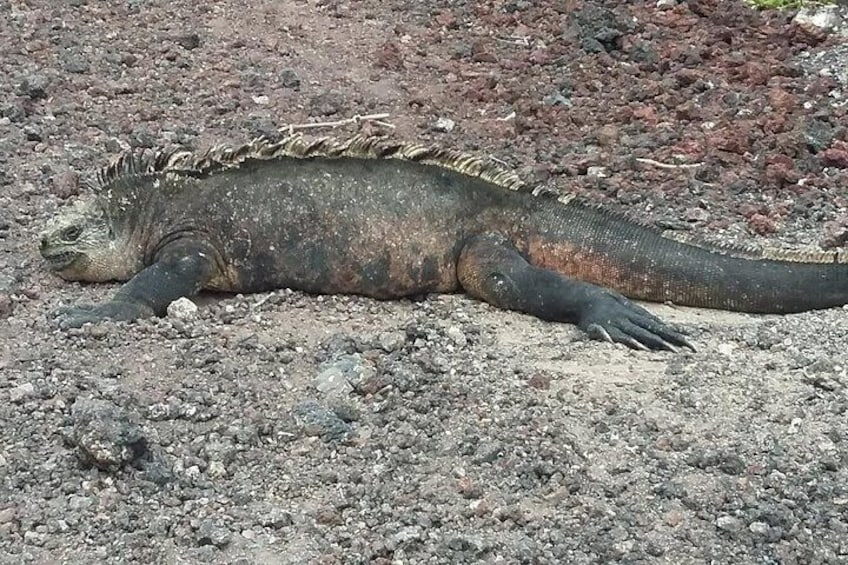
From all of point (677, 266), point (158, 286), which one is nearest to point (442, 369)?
point (677, 266)

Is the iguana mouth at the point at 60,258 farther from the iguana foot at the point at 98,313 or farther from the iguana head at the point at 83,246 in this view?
the iguana foot at the point at 98,313

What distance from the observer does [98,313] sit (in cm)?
605

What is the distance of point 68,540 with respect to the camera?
4375mm

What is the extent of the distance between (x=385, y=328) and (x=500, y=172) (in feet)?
3.74

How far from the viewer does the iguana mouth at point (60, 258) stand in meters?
6.69

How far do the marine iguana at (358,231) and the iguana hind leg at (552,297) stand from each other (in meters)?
0.01

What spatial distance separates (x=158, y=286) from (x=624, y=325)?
7.26 ft

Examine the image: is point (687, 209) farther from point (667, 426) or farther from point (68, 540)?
point (68, 540)

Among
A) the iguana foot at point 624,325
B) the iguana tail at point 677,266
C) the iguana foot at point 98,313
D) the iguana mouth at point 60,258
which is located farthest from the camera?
the iguana mouth at point 60,258

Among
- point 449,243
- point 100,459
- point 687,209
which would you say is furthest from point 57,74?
point 100,459

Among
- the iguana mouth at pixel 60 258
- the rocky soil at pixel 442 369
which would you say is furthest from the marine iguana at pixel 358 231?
the rocky soil at pixel 442 369

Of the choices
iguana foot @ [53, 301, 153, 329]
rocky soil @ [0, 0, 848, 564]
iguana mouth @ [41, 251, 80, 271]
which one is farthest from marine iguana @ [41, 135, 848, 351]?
iguana foot @ [53, 301, 153, 329]

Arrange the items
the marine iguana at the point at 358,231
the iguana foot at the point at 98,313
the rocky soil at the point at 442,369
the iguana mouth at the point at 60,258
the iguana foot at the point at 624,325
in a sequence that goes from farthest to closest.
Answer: the iguana mouth at the point at 60,258, the marine iguana at the point at 358,231, the iguana foot at the point at 98,313, the iguana foot at the point at 624,325, the rocky soil at the point at 442,369

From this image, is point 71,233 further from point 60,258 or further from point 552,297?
point 552,297
